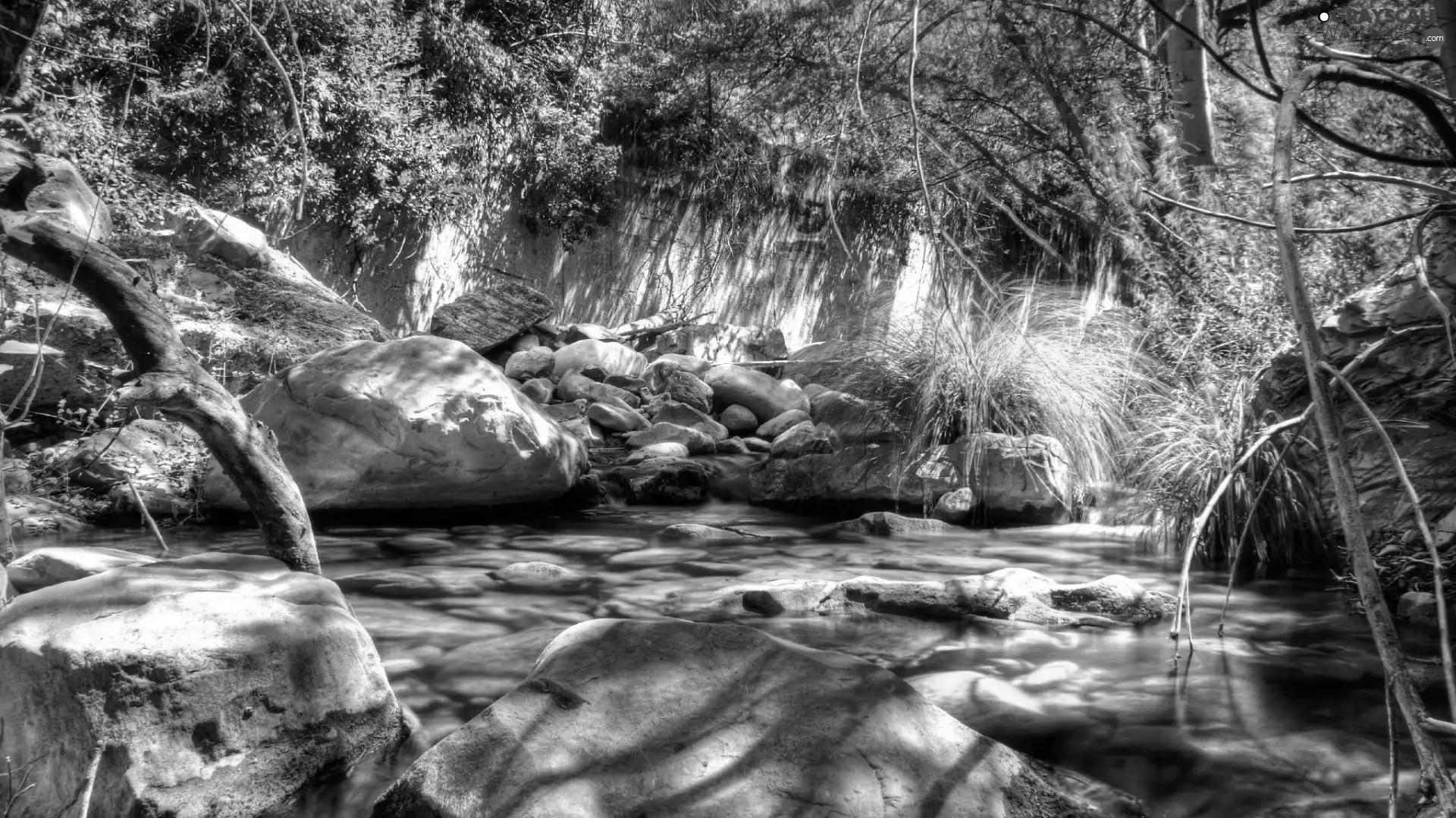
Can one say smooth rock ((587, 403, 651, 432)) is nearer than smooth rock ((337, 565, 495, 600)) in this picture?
No

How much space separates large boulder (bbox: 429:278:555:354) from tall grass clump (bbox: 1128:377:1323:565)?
6.67 m

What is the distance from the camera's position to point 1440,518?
Result: 137 inches

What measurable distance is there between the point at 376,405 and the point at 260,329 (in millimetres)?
2141

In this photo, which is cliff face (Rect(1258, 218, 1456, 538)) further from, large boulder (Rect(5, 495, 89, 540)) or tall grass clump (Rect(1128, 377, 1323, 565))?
large boulder (Rect(5, 495, 89, 540))

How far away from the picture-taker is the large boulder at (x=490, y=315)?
10078mm

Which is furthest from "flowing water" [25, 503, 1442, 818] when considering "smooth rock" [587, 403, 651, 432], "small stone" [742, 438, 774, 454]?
"smooth rock" [587, 403, 651, 432]

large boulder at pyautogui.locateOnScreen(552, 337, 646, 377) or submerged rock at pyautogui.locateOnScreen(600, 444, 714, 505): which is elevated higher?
large boulder at pyautogui.locateOnScreen(552, 337, 646, 377)

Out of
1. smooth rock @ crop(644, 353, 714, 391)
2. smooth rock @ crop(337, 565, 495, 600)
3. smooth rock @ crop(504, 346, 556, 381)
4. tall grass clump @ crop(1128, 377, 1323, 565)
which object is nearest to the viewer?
smooth rock @ crop(337, 565, 495, 600)

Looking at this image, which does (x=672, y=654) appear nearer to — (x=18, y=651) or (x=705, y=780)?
(x=705, y=780)

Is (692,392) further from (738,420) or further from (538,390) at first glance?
(538,390)

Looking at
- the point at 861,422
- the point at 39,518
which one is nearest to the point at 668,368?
the point at 861,422

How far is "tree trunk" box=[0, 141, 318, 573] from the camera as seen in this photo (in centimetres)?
233

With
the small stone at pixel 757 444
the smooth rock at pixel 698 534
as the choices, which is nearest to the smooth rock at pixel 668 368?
the small stone at pixel 757 444

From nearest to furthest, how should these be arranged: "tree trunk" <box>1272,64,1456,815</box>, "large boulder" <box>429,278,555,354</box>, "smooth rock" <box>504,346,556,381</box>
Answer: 1. "tree trunk" <box>1272,64,1456,815</box>
2. "smooth rock" <box>504,346,556,381</box>
3. "large boulder" <box>429,278,555,354</box>
